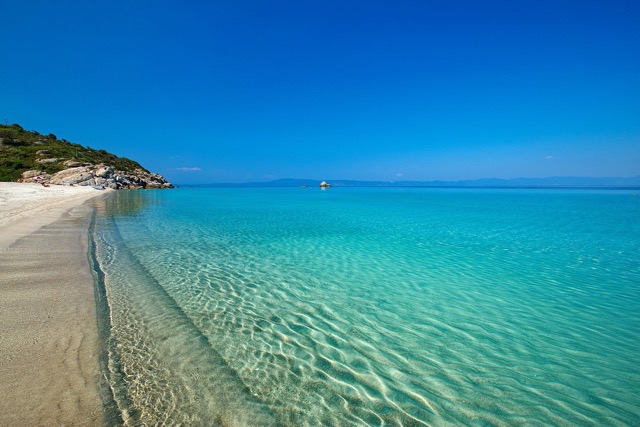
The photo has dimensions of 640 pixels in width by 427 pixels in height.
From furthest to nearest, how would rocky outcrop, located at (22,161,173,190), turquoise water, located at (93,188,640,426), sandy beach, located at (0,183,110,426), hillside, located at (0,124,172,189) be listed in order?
hillside, located at (0,124,172,189) < rocky outcrop, located at (22,161,173,190) < turquoise water, located at (93,188,640,426) < sandy beach, located at (0,183,110,426)

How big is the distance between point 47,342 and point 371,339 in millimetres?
5315

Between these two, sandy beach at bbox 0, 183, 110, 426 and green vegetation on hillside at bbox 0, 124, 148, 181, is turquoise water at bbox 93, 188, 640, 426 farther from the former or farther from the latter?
green vegetation on hillside at bbox 0, 124, 148, 181

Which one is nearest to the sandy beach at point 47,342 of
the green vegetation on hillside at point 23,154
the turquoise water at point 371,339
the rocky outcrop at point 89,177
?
the turquoise water at point 371,339

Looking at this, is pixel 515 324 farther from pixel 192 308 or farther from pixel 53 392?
pixel 53 392

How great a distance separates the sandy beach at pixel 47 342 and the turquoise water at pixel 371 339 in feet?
1.27

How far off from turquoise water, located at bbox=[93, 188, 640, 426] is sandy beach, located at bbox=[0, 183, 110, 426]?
0.39 meters

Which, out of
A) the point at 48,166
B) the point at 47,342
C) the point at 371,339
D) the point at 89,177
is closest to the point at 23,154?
the point at 48,166

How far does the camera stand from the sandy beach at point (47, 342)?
3.19 metres

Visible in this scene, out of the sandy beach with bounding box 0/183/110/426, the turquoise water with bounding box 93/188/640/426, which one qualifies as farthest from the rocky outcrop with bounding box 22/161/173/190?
the sandy beach with bounding box 0/183/110/426

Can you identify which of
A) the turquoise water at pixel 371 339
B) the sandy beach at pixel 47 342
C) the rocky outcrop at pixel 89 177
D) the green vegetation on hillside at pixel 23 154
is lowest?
the turquoise water at pixel 371 339

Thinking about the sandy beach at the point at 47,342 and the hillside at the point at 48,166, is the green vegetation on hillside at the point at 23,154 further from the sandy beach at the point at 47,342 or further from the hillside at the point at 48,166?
the sandy beach at the point at 47,342

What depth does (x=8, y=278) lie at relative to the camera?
7.14 m

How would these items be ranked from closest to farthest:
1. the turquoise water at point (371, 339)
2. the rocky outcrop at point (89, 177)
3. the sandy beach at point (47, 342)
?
the sandy beach at point (47, 342), the turquoise water at point (371, 339), the rocky outcrop at point (89, 177)

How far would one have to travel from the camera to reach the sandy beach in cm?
319
